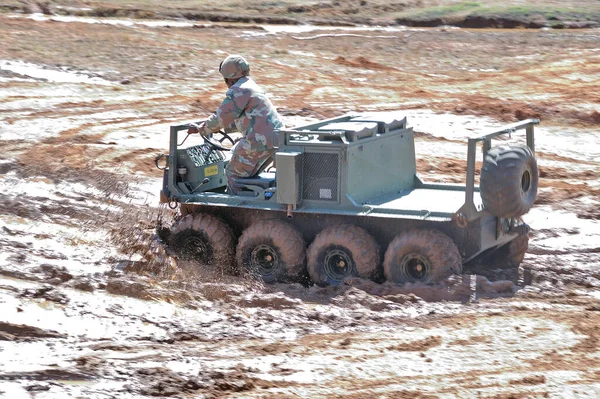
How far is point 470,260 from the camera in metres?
11.1

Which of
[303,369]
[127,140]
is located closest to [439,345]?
[303,369]

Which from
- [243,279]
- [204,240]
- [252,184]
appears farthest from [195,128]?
[243,279]

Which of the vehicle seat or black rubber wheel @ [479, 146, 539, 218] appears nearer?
black rubber wheel @ [479, 146, 539, 218]

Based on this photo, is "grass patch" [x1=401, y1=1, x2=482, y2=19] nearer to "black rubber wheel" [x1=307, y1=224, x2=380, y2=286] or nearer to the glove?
the glove

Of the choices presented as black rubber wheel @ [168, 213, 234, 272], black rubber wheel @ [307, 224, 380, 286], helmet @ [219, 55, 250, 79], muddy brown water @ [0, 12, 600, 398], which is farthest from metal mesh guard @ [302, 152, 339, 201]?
helmet @ [219, 55, 250, 79]

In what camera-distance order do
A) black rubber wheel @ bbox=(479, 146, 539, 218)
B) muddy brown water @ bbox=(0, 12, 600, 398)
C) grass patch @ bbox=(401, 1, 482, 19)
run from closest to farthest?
muddy brown water @ bbox=(0, 12, 600, 398) → black rubber wheel @ bbox=(479, 146, 539, 218) → grass patch @ bbox=(401, 1, 482, 19)

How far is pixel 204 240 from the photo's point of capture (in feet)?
37.8

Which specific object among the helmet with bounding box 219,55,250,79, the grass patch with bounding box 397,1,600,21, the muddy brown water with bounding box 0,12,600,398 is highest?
the grass patch with bounding box 397,1,600,21

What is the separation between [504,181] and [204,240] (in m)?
3.24

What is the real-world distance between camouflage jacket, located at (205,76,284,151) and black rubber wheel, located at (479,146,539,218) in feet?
7.62

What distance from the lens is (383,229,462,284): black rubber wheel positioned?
10.3 meters

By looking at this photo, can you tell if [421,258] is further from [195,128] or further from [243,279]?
[195,128]

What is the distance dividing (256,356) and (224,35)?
20664 mm

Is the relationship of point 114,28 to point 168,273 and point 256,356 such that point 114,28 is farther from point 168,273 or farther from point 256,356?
point 256,356
